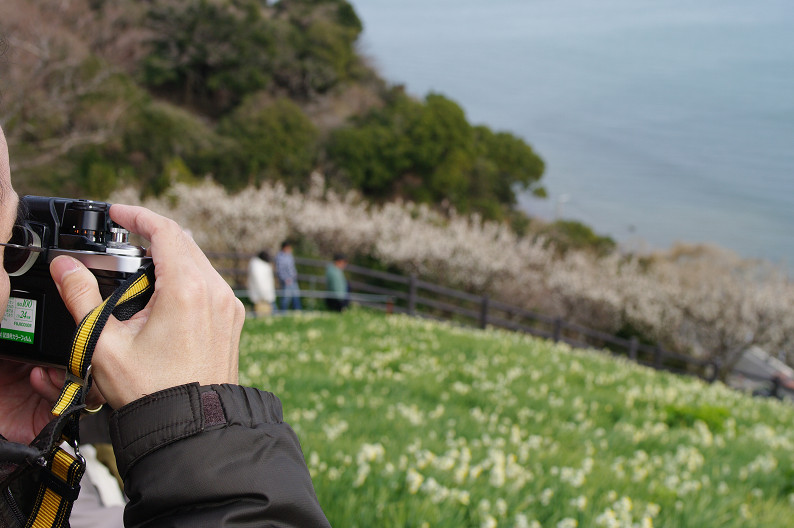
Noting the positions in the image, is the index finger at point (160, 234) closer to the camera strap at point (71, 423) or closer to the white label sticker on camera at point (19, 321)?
the camera strap at point (71, 423)

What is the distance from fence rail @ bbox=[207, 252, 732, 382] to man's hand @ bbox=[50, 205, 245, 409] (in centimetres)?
1143

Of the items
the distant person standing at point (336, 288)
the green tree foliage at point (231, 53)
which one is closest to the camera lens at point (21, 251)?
the distant person standing at point (336, 288)

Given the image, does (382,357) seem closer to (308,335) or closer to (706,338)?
(308,335)

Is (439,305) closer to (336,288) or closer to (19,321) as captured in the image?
(336,288)

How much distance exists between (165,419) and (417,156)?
32.4m

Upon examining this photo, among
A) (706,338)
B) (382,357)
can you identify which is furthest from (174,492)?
(706,338)

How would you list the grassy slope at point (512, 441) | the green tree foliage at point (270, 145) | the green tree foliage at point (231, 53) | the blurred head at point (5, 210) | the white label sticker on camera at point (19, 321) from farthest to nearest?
the green tree foliage at point (231, 53) → the green tree foliage at point (270, 145) → the grassy slope at point (512, 441) → the white label sticker on camera at point (19, 321) → the blurred head at point (5, 210)

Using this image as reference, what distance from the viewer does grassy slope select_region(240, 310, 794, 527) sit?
7.81 feet

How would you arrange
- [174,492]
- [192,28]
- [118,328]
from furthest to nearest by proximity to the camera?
[192,28], [118,328], [174,492]

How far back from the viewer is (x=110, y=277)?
1.09m

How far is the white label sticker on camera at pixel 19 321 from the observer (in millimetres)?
1169

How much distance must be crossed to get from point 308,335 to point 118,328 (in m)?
7.36

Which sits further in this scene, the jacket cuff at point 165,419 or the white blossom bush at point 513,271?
the white blossom bush at point 513,271

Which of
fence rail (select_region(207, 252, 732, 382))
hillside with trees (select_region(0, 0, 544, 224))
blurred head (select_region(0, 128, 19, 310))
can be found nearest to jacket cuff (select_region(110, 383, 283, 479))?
blurred head (select_region(0, 128, 19, 310))
